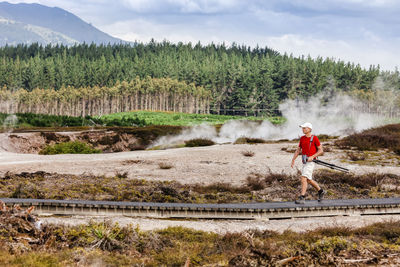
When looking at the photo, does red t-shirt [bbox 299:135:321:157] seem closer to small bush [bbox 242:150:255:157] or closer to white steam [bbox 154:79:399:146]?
small bush [bbox 242:150:255:157]

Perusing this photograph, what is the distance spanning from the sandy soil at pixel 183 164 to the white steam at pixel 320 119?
13.7 m

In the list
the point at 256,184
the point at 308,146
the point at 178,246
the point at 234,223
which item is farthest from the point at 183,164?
the point at 178,246

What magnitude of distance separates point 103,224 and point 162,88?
13145 cm

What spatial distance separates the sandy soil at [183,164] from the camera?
2599cm

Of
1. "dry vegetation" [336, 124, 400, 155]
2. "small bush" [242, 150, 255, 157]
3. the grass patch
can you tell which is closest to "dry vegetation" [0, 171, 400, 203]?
the grass patch

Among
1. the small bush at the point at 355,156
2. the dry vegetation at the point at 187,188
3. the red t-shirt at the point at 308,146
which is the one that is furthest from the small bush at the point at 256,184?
the small bush at the point at 355,156

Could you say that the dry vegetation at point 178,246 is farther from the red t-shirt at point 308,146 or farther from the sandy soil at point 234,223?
the red t-shirt at point 308,146

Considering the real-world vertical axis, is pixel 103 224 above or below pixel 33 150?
above

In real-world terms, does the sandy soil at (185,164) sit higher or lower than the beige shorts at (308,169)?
lower

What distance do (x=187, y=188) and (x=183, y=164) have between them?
8.23m

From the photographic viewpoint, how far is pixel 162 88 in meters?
142

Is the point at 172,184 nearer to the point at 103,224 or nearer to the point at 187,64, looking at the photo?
the point at 103,224

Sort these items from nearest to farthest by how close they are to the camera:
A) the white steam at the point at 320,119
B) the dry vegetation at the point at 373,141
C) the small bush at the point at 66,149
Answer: the dry vegetation at the point at 373,141
the small bush at the point at 66,149
the white steam at the point at 320,119

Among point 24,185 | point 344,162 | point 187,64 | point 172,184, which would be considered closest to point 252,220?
point 172,184
